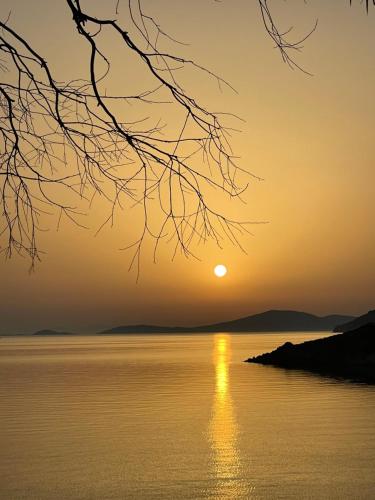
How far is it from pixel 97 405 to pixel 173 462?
16.9 m

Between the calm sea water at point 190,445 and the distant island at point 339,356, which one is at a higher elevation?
the distant island at point 339,356

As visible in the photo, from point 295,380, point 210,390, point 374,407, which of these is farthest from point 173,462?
point 295,380

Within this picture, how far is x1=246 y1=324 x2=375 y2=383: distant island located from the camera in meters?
59.7

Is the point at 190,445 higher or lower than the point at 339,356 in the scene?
lower

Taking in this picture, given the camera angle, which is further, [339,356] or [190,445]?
[339,356]

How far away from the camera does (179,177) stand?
209 inches

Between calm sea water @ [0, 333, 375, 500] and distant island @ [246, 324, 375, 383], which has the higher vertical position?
distant island @ [246, 324, 375, 383]

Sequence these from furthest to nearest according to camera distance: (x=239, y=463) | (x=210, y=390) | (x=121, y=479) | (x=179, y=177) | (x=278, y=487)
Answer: (x=210, y=390) → (x=239, y=463) → (x=121, y=479) → (x=278, y=487) → (x=179, y=177)

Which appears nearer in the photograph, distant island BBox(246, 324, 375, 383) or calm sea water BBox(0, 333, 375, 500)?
calm sea water BBox(0, 333, 375, 500)

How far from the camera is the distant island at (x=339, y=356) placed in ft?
196

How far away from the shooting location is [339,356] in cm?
6581

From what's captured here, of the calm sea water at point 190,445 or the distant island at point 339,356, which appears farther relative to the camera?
the distant island at point 339,356

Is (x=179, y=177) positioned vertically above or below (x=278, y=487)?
above

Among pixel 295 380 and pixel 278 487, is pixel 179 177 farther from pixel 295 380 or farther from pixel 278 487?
pixel 295 380
